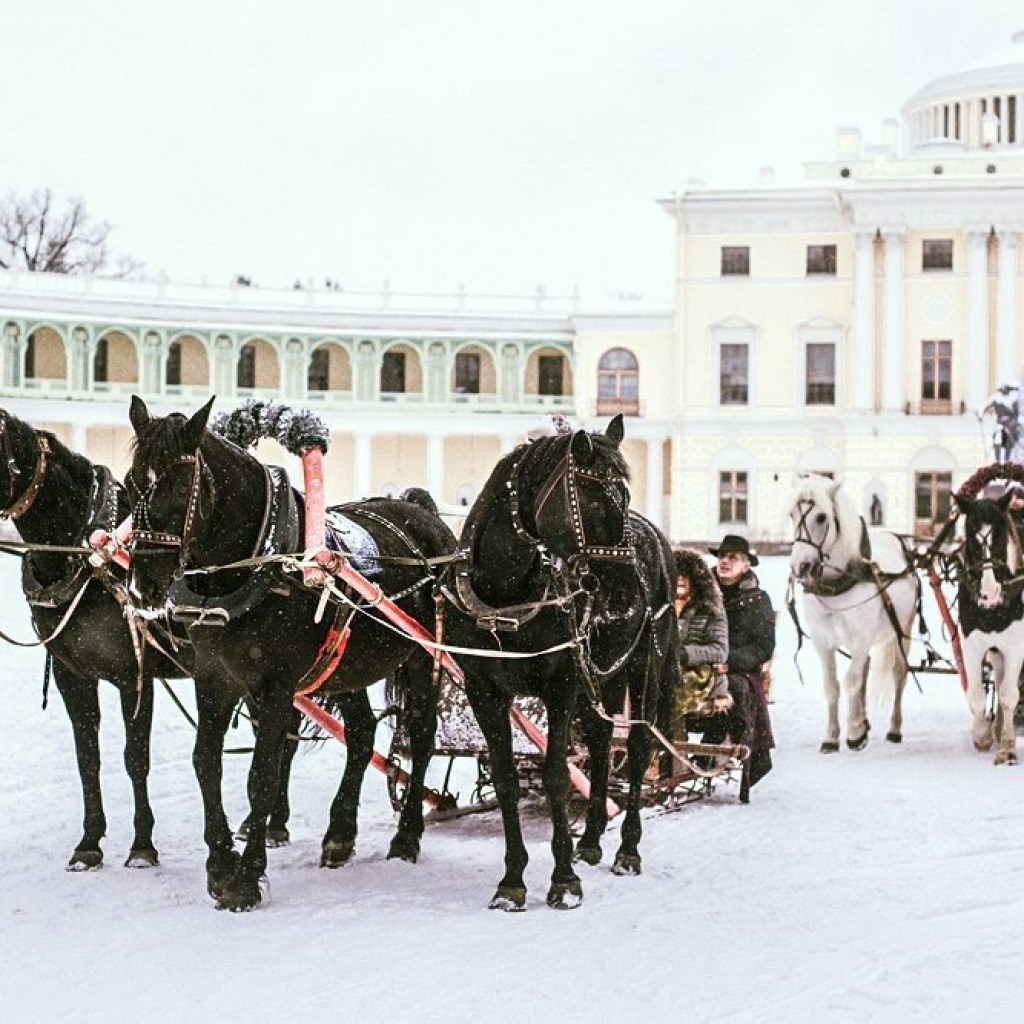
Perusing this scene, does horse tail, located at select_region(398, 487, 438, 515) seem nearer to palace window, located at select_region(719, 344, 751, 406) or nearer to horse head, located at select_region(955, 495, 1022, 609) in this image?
horse head, located at select_region(955, 495, 1022, 609)

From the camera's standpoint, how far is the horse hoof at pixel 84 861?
6.42 meters

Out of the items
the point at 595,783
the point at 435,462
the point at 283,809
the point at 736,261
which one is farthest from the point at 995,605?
the point at 435,462

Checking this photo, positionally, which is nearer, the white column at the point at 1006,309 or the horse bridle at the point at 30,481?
the horse bridle at the point at 30,481

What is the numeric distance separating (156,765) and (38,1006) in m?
4.69

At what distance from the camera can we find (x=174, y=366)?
145 feet

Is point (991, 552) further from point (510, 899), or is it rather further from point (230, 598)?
point (230, 598)

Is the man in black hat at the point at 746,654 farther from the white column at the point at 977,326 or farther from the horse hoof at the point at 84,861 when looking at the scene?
the white column at the point at 977,326

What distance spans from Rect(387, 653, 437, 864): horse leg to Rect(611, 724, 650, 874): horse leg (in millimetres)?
835

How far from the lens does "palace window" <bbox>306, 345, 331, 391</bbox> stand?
45.0m

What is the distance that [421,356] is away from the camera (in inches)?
Result: 1748

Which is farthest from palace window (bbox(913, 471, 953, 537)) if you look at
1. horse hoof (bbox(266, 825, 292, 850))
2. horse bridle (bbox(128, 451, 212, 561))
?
horse bridle (bbox(128, 451, 212, 561))

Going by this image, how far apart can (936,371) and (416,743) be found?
118 ft

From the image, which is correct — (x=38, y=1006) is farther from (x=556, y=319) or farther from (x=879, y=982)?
(x=556, y=319)

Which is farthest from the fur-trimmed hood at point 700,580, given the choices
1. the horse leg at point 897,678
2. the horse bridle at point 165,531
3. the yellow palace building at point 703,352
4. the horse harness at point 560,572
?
the yellow palace building at point 703,352
